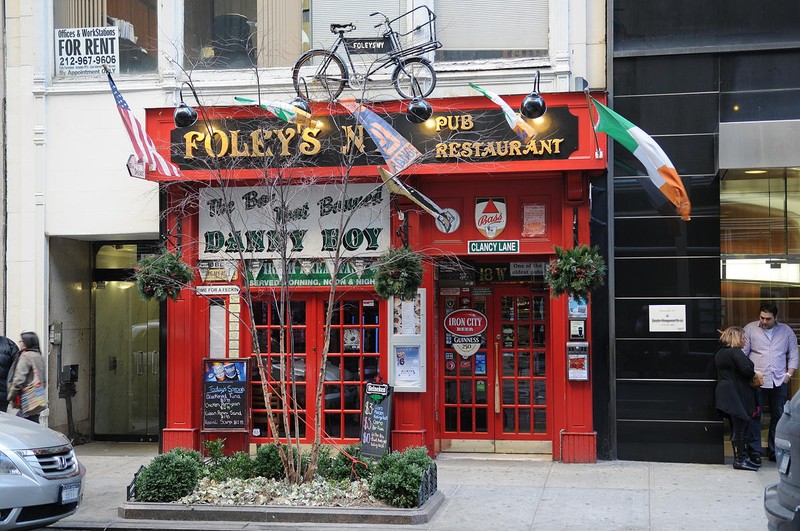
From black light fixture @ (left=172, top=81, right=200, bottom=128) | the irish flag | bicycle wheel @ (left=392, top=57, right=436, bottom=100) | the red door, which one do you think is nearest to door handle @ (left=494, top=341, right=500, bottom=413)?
the red door

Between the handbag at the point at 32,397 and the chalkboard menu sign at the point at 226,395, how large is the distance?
7.62 feet

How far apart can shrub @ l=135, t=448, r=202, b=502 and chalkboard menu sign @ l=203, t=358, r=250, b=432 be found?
3.13m

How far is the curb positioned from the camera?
9.27 meters

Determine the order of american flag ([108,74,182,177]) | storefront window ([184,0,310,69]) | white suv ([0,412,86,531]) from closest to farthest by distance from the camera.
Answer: white suv ([0,412,86,531]) < american flag ([108,74,182,177]) < storefront window ([184,0,310,69])

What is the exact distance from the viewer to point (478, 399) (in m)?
13.6

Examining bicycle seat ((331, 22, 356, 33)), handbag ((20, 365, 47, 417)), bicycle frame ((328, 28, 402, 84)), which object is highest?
bicycle seat ((331, 22, 356, 33))

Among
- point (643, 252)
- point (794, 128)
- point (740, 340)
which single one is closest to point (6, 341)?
point (643, 252)

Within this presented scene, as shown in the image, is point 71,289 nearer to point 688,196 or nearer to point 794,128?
point 688,196

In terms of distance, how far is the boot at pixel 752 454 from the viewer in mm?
11891

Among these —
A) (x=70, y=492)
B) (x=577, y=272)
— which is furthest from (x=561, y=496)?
(x=70, y=492)

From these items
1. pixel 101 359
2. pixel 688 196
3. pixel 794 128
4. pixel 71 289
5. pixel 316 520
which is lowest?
pixel 316 520

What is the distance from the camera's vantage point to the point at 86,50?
14.3m

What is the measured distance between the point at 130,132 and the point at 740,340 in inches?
327

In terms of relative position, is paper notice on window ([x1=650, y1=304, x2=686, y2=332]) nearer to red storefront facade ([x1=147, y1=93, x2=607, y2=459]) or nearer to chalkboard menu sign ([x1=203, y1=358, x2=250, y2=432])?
red storefront facade ([x1=147, y1=93, x2=607, y2=459])
